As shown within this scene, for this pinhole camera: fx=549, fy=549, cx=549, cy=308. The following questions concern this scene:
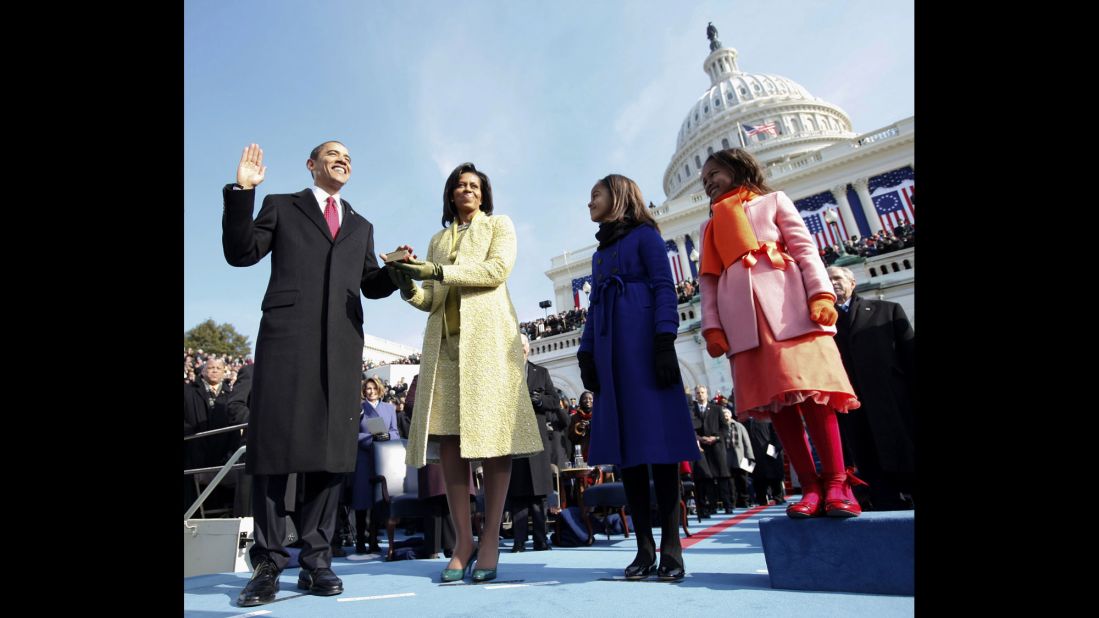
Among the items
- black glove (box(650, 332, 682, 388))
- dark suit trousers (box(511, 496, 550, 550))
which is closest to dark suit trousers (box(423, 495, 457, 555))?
dark suit trousers (box(511, 496, 550, 550))

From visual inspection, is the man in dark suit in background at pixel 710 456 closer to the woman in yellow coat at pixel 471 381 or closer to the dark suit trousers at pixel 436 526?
the dark suit trousers at pixel 436 526

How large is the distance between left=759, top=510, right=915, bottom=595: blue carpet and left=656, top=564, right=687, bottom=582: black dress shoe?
0.40 m

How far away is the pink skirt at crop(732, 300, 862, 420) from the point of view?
7.06 ft

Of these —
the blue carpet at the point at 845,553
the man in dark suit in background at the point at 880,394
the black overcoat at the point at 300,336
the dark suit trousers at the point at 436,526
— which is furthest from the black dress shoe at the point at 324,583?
the man in dark suit in background at the point at 880,394

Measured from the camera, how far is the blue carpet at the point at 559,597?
1.78 meters

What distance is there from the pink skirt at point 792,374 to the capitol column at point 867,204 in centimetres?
3841

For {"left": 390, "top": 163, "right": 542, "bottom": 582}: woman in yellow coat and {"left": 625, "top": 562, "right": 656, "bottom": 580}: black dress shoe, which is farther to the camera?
{"left": 390, "top": 163, "right": 542, "bottom": 582}: woman in yellow coat

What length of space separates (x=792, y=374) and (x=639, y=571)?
3.61ft

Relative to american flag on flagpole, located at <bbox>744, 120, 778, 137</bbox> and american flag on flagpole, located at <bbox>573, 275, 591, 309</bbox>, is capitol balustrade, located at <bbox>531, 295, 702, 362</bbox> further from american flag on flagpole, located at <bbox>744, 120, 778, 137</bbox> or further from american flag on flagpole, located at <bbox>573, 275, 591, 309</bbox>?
american flag on flagpole, located at <bbox>744, 120, 778, 137</bbox>
